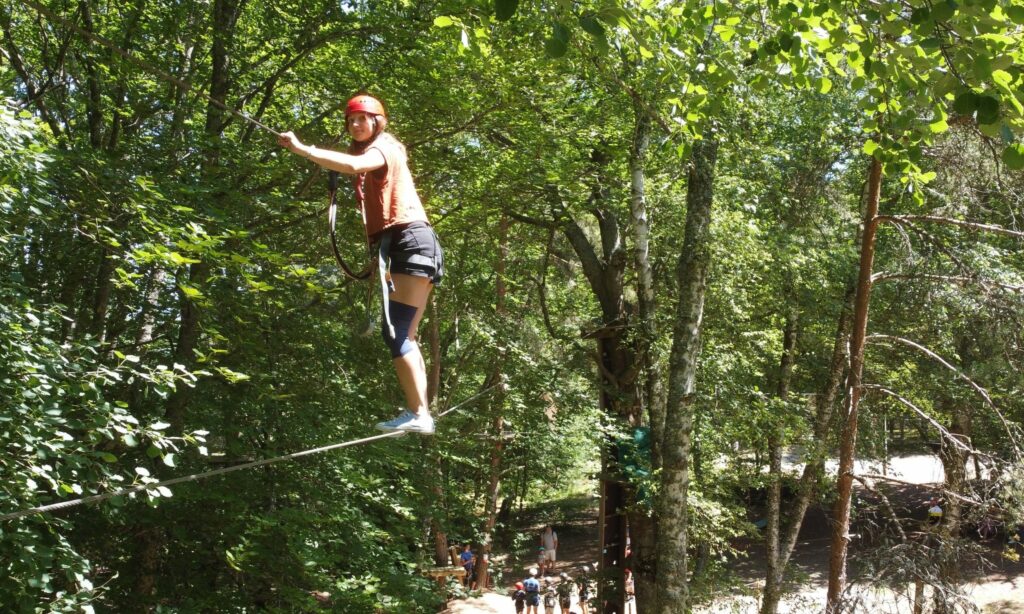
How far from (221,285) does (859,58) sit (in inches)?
192

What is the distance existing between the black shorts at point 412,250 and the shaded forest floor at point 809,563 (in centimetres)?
530

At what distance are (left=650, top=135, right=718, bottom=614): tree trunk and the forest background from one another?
0.10ft

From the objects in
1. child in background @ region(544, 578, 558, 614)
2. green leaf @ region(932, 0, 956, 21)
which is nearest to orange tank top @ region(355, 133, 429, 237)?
green leaf @ region(932, 0, 956, 21)

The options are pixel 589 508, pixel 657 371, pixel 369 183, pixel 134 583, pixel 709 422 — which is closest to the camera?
pixel 369 183

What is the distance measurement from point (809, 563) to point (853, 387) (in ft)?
42.9

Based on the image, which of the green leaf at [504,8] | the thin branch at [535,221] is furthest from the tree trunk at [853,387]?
the green leaf at [504,8]

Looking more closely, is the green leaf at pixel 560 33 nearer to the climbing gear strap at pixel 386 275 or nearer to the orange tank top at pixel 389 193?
the orange tank top at pixel 389 193

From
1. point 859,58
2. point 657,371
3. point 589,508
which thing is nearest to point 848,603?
point 657,371

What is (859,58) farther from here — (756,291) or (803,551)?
(803,551)

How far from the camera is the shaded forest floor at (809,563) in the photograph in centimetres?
877

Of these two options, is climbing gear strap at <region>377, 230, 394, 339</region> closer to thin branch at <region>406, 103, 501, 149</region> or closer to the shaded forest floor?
thin branch at <region>406, 103, 501, 149</region>

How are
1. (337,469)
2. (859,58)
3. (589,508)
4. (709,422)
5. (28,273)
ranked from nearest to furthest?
(859,58) → (28,273) → (337,469) → (709,422) → (589,508)

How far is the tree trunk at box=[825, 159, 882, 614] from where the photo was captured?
7.67 meters

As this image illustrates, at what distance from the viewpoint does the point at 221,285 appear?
6.54 m
